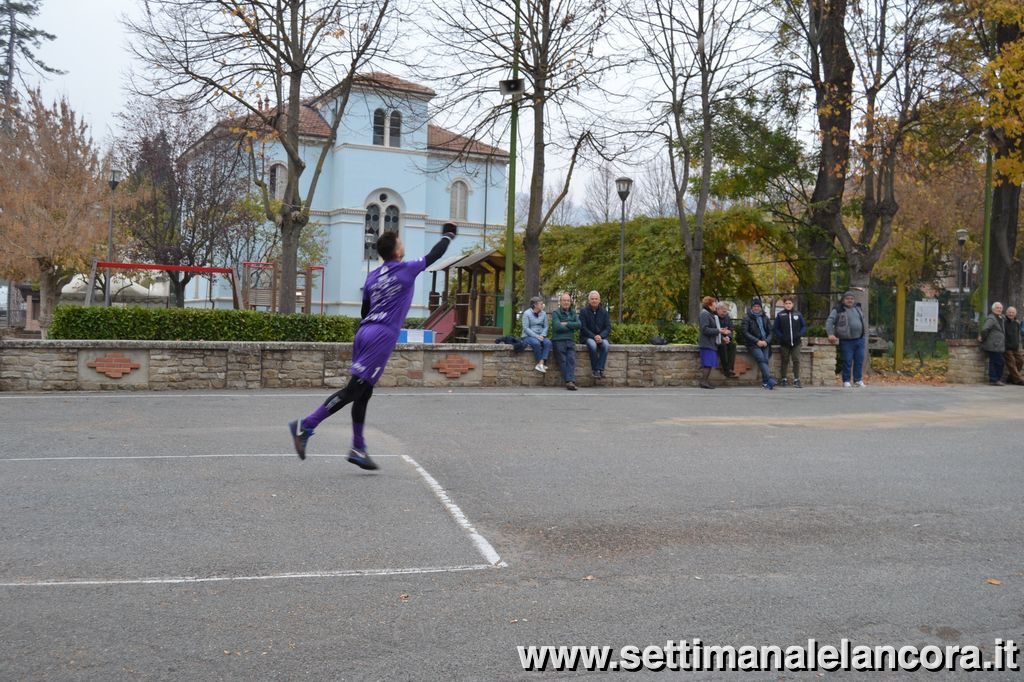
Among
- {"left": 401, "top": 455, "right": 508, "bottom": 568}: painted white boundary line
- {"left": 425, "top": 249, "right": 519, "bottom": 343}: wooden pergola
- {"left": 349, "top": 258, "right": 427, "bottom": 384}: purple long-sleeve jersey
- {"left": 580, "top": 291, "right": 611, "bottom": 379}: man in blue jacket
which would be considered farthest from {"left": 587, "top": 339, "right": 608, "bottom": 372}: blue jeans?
{"left": 425, "top": 249, "right": 519, "bottom": 343}: wooden pergola

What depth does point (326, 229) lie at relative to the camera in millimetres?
56188

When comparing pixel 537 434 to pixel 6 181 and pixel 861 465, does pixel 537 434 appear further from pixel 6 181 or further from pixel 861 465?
pixel 6 181

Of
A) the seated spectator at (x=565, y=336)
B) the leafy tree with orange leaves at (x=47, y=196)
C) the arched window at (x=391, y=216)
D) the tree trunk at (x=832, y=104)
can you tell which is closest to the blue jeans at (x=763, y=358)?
the seated spectator at (x=565, y=336)

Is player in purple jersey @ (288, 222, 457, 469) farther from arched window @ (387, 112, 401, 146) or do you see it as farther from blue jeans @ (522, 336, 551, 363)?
A: arched window @ (387, 112, 401, 146)

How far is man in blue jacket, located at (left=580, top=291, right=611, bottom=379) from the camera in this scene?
17.1 m

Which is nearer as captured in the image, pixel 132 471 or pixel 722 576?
pixel 722 576

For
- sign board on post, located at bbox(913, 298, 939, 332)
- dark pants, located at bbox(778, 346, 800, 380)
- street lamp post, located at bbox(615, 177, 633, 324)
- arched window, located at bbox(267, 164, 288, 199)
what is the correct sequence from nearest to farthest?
dark pants, located at bbox(778, 346, 800, 380)
sign board on post, located at bbox(913, 298, 939, 332)
street lamp post, located at bbox(615, 177, 633, 324)
arched window, located at bbox(267, 164, 288, 199)

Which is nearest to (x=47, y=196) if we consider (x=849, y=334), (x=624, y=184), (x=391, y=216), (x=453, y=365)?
(x=624, y=184)

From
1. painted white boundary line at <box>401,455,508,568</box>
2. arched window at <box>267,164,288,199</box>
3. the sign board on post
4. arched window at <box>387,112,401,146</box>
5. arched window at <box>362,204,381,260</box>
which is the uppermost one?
arched window at <box>387,112,401,146</box>

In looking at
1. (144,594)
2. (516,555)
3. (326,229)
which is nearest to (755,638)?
(516,555)

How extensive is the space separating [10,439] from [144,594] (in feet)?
19.7

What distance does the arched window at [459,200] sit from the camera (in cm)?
5975

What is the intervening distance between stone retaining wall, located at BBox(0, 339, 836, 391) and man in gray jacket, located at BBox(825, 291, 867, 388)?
850mm

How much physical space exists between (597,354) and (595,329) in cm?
48
